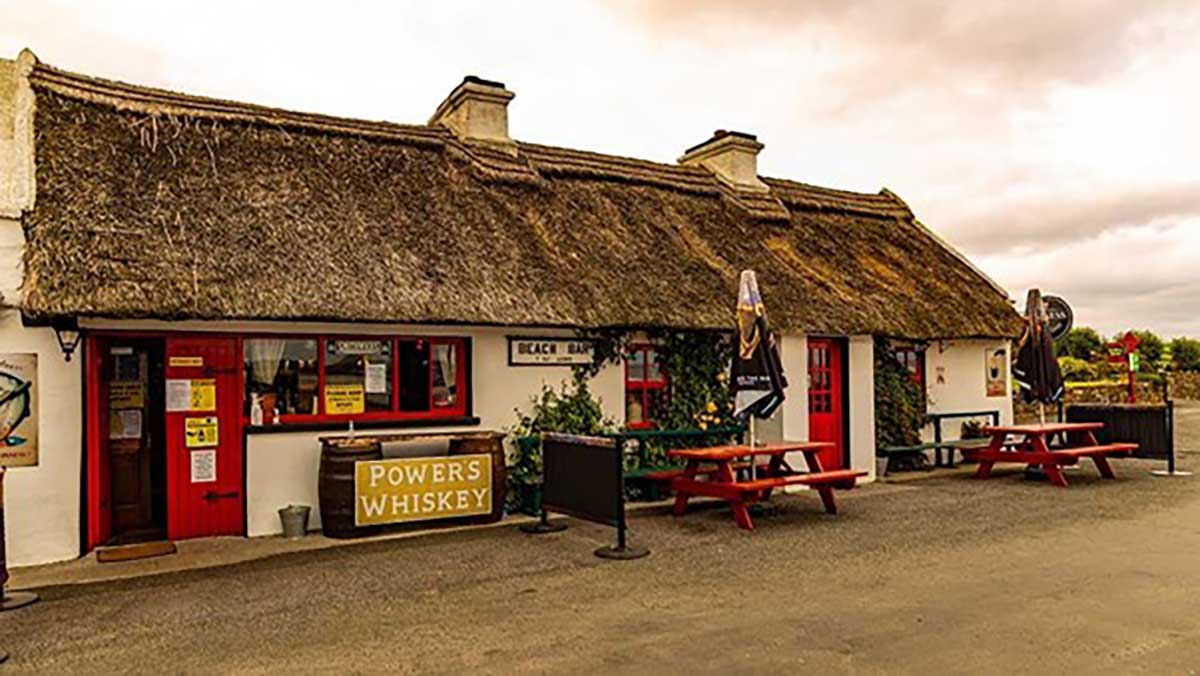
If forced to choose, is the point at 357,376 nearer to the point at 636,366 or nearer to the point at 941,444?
the point at 636,366

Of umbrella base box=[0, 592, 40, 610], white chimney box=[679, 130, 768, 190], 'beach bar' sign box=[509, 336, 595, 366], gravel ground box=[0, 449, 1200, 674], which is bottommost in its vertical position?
gravel ground box=[0, 449, 1200, 674]

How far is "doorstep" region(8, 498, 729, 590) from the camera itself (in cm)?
670

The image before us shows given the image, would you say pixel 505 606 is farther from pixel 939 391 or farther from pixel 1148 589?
pixel 939 391

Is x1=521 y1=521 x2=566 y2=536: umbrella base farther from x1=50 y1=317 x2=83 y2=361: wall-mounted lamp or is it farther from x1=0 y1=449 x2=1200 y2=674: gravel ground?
x1=50 y1=317 x2=83 y2=361: wall-mounted lamp

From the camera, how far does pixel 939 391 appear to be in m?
14.1

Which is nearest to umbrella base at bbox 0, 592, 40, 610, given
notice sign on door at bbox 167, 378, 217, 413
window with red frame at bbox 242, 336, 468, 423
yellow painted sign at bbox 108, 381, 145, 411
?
notice sign on door at bbox 167, 378, 217, 413

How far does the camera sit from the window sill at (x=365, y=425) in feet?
27.1

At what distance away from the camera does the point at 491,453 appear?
8.69 m

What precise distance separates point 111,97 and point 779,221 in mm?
9341

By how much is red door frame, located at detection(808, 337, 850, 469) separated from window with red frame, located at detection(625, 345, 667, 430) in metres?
2.46

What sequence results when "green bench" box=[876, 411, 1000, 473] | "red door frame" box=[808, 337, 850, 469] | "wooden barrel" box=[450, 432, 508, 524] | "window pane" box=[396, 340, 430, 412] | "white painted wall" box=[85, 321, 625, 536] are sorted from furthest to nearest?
1. "green bench" box=[876, 411, 1000, 473]
2. "red door frame" box=[808, 337, 850, 469]
3. "window pane" box=[396, 340, 430, 412]
4. "wooden barrel" box=[450, 432, 508, 524]
5. "white painted wall" box=[85, 321, 625, 536]

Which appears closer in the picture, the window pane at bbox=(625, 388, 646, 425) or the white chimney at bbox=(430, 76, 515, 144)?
the window pane at bbox=(625, 388, 646, 425)

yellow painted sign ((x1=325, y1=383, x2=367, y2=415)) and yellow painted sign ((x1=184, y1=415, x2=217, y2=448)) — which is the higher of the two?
yellow painted sign ((x1=325, y1=383, x2=367, y2=415))

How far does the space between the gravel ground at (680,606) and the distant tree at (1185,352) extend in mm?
33347
